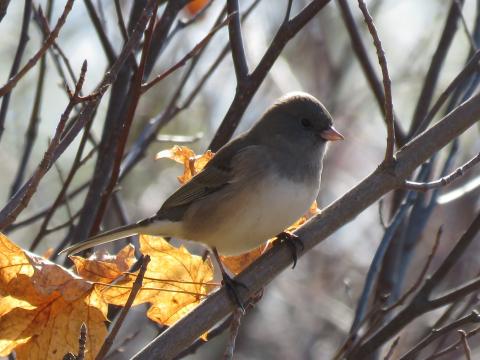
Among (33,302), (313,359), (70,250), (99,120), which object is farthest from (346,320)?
(33,302)

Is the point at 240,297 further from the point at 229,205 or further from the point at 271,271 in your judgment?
the point at 229,205

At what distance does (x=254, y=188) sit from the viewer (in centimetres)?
273

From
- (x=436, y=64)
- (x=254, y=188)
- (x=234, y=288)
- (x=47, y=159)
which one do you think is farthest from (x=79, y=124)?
(x=436, y=64)

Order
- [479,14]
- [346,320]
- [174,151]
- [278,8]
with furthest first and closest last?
[278,8], [346,320], [479,14], [174,151]

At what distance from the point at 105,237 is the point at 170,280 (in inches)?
15.1

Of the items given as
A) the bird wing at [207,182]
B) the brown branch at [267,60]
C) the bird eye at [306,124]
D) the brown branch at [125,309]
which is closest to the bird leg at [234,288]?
the brown branch at [125,309]

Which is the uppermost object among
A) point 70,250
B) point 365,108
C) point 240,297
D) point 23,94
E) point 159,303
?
point 23,94

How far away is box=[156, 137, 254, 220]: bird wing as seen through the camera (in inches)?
114

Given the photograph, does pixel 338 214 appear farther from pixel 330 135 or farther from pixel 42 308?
pixel 330 135

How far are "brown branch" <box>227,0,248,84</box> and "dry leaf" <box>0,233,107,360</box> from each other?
94 centimetres

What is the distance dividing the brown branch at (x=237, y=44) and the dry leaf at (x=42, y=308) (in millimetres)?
941

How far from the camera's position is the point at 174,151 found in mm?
2426

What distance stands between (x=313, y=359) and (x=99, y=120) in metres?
2.19

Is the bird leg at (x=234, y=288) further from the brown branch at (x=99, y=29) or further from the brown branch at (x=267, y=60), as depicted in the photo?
the brown branch at (x=99, y=29)
